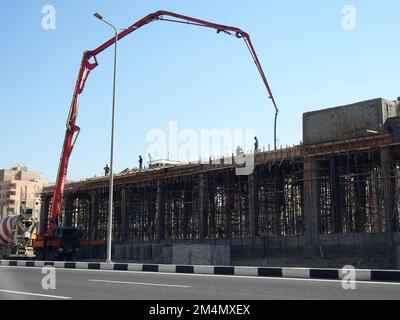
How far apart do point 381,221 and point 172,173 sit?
14883mm

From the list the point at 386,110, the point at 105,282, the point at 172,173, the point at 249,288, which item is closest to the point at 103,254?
the point at 172,173

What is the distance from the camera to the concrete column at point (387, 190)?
2491cm

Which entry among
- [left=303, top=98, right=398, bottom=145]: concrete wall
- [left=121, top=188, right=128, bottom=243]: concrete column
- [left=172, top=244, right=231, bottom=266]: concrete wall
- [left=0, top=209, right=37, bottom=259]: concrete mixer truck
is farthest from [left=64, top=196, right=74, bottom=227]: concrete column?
[left=303, top=98, right=398, bottom=145]: concrete wall

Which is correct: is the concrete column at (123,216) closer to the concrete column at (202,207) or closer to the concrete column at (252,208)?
the concrete column at (202,207)

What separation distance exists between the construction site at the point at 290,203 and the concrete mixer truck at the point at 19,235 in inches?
238

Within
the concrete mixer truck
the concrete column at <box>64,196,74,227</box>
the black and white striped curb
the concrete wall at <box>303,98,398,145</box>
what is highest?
the concrete wall at <box>303,98,398,145</box>

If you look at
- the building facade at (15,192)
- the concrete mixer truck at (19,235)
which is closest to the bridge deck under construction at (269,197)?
the concrete mixer truck at (19,235)

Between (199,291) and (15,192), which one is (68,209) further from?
(15,192)

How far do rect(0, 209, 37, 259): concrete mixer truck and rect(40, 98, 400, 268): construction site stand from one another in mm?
6050

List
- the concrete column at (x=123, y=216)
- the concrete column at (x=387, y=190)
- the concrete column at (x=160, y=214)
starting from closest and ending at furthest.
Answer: the concrete column at (x=387, y=190)
the concrete column at (x=160, y=214)
the concrete column at (x=123, y=216)

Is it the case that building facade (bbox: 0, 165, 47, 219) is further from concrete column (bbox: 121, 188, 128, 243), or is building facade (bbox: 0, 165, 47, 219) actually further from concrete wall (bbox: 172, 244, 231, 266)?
concrete wall (bbox: 172, 244, 231, 266)

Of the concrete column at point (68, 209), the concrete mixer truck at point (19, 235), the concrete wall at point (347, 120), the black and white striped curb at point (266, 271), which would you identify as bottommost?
the black and white striped curb at point (266, 271)

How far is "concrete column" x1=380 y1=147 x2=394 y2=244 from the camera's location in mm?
24906

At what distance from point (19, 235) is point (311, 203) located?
18.4m
